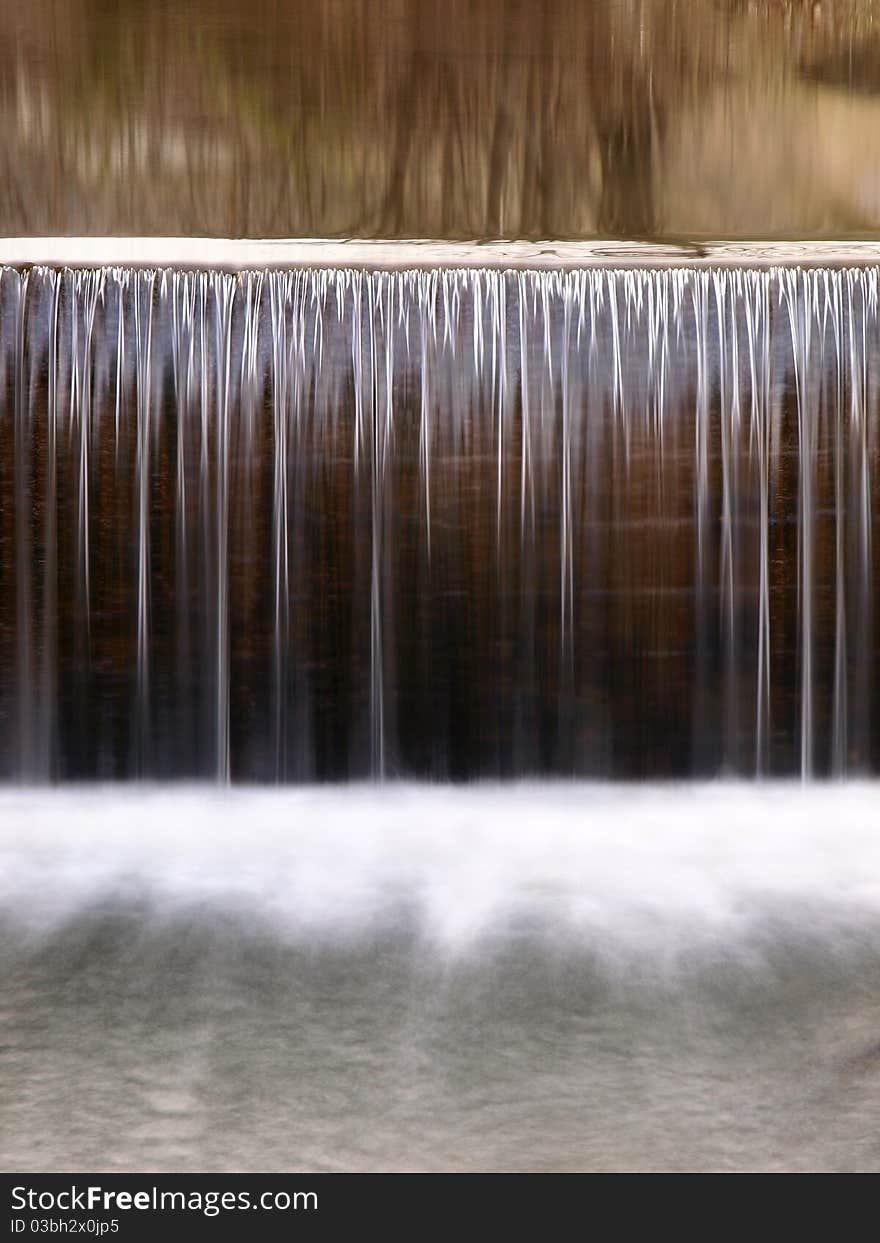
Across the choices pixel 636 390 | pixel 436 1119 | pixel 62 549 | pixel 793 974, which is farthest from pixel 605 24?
pixel 436 1119

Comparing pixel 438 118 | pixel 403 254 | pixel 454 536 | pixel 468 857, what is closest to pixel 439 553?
pixel 454 536

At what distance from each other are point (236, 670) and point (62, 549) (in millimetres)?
919

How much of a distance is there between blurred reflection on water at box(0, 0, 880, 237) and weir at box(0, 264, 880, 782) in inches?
22.5

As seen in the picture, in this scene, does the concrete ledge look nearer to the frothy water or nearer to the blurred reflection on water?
the blurred reflection on water

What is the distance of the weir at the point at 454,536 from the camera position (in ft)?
15.6

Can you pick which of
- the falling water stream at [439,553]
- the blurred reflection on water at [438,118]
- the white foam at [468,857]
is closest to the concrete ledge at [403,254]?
the falling water stream at [439,553]

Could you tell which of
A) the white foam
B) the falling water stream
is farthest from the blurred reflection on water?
the white foam

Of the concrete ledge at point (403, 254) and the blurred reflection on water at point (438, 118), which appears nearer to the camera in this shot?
the concrete ledge at point (403, 254)

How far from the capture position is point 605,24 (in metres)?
5.14

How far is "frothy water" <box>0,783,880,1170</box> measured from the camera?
8.18ft

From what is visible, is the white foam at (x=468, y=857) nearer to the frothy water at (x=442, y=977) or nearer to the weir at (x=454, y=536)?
the frothy water at (x=442, y=977)

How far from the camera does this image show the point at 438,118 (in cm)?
505

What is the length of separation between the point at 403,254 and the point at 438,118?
35.4 inches

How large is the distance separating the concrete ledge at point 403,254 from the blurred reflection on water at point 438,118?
39 cm
